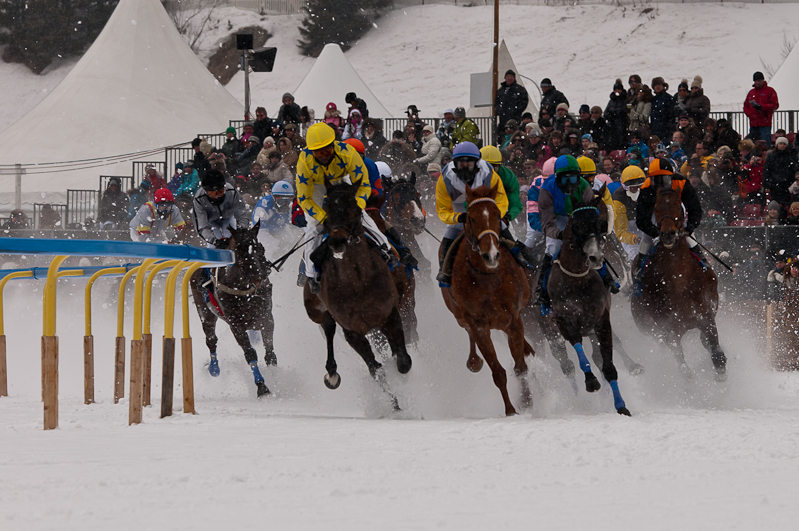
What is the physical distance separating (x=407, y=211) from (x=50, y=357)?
5157 millimetres

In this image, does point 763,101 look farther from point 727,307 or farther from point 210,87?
point 210,87

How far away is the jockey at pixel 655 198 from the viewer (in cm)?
897

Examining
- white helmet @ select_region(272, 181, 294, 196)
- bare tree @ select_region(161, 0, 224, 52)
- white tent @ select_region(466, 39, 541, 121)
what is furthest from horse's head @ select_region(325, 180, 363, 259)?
bare tree @ select_region(161, 0, 224, 52)

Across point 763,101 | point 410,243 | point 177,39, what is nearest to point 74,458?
point 410,243

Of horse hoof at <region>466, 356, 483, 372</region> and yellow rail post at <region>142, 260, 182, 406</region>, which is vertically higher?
yellow rail post at <region>142, 260, 182, 406</region>

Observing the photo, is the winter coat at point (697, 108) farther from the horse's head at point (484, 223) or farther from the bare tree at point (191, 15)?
the bare tree at point (191, 15)

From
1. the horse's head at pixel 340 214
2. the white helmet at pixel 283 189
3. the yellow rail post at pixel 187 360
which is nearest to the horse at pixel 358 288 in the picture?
→ the horse's head at pixel 340 214

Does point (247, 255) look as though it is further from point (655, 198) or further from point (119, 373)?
point (655, 198)

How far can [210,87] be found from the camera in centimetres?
2936

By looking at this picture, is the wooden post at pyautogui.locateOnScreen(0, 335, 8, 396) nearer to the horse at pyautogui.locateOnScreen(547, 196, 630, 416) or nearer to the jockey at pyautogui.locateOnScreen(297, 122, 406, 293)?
the jockey at pyautogui.locateOnScreen(297, 122, 406, 293)

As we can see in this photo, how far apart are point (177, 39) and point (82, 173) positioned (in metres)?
5.19

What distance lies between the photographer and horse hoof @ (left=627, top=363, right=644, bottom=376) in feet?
30.9

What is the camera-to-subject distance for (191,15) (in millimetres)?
60469

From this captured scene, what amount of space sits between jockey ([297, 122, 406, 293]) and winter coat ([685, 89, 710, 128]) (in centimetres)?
941
